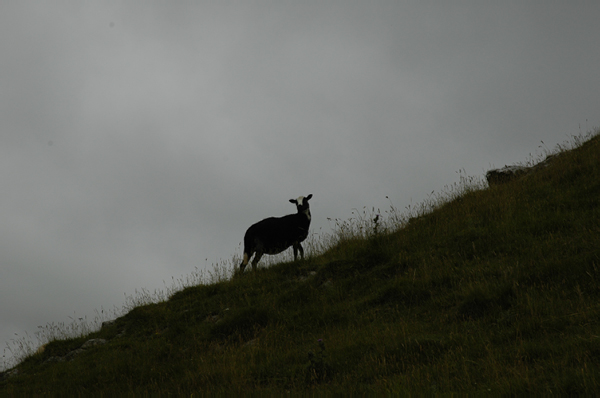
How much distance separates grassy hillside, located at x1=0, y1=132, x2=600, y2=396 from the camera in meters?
5.55

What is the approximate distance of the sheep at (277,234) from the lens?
47.5 feet

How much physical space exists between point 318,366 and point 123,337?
7456 mm

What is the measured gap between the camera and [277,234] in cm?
1463

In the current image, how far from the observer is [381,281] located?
32.7ft

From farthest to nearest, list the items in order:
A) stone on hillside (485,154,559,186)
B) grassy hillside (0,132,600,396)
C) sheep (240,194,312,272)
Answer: stone on hillside (485,154,559,186)
sheep (240,194,312,272)
grassy hillside (0,132,600,396)

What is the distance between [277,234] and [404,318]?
7.28 metres

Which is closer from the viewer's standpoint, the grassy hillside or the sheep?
the grassy hillside

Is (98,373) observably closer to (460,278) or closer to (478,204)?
(460,278)

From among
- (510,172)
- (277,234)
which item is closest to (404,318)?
(277,234)

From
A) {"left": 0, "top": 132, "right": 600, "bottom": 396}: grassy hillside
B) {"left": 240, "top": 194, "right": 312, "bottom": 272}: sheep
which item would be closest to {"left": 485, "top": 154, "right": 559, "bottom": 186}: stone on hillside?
{"left": 0, "top": 132, "right": 600, "bottom": 396}: grassy hillside

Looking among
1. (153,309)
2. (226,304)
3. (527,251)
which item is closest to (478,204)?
(527,251)

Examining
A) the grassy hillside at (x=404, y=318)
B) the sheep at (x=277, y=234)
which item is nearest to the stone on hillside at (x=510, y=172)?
the grassy hillside at (x=404, y=318)

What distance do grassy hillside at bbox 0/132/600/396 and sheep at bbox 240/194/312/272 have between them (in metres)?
1.03

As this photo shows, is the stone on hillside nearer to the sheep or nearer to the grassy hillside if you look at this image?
the grassy hillside
